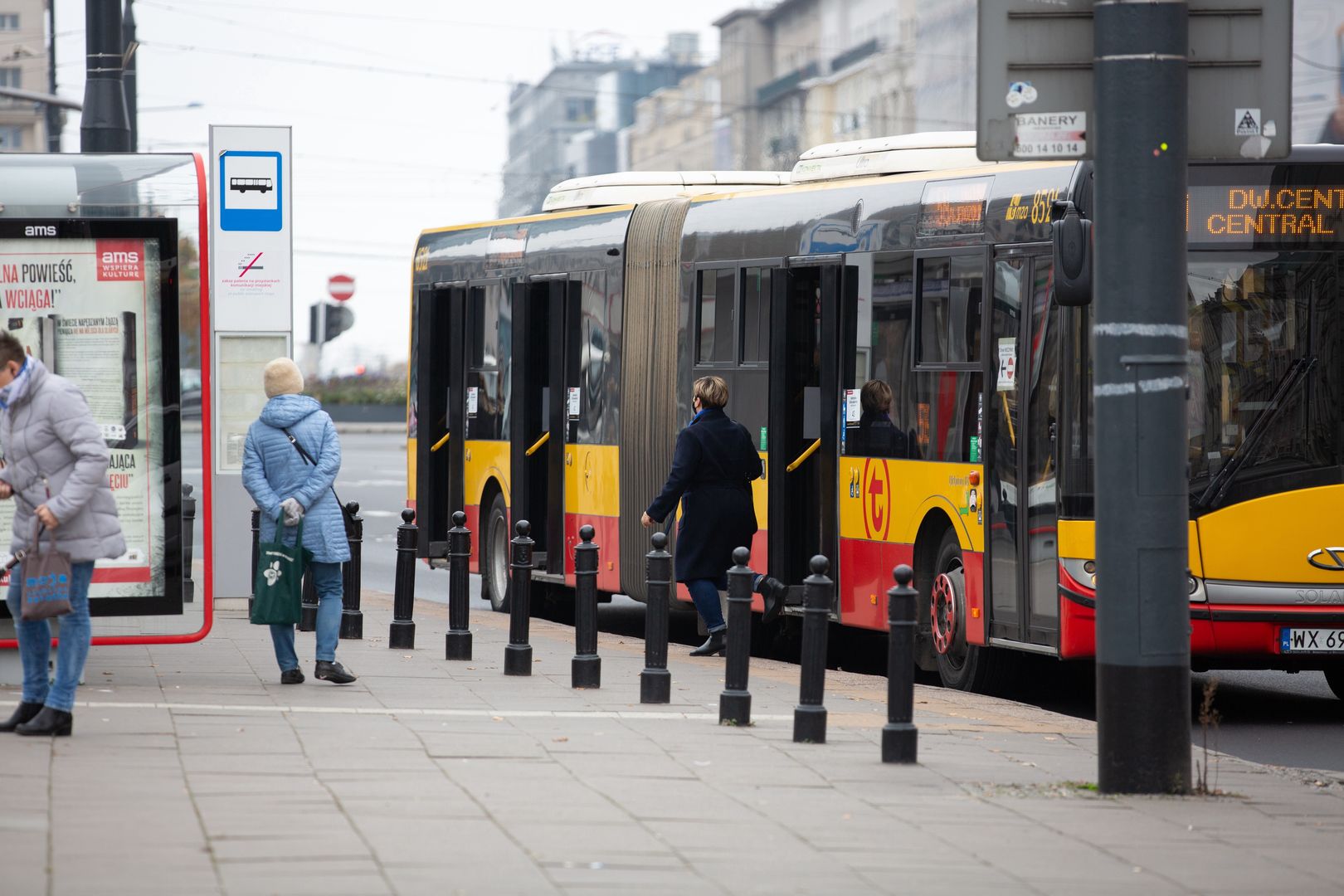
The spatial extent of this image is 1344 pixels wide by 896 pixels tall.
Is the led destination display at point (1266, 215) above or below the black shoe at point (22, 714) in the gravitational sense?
above

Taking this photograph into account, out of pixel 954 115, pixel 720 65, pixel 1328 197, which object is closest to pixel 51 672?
pixel 1328 197

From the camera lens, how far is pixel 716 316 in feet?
51.8

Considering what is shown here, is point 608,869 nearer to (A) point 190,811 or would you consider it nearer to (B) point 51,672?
(A) point 190,811

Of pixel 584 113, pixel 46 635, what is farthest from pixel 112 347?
pixel 584 113

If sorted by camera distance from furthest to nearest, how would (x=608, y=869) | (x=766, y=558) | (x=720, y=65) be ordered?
(x=720, y=65)
(x=766, y=558)
(x=608, y=869)

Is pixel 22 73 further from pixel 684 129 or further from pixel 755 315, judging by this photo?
pixel 755 315

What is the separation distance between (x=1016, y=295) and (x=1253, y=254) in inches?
51.3

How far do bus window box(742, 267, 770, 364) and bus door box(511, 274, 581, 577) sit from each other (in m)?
2.64

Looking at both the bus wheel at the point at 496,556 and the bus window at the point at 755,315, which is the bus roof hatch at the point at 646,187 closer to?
the bus wheel at the point at 496,556

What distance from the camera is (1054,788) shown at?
880 cm

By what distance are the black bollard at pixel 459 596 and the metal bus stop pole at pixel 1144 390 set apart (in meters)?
5.68

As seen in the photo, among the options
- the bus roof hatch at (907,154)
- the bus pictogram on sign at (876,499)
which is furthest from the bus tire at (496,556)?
the bus pictogram on sign at (876,499)

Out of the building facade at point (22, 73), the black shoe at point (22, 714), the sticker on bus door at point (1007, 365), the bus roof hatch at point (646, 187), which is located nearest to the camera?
the black shoe at point (22, 714)

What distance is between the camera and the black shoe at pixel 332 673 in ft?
38.3
